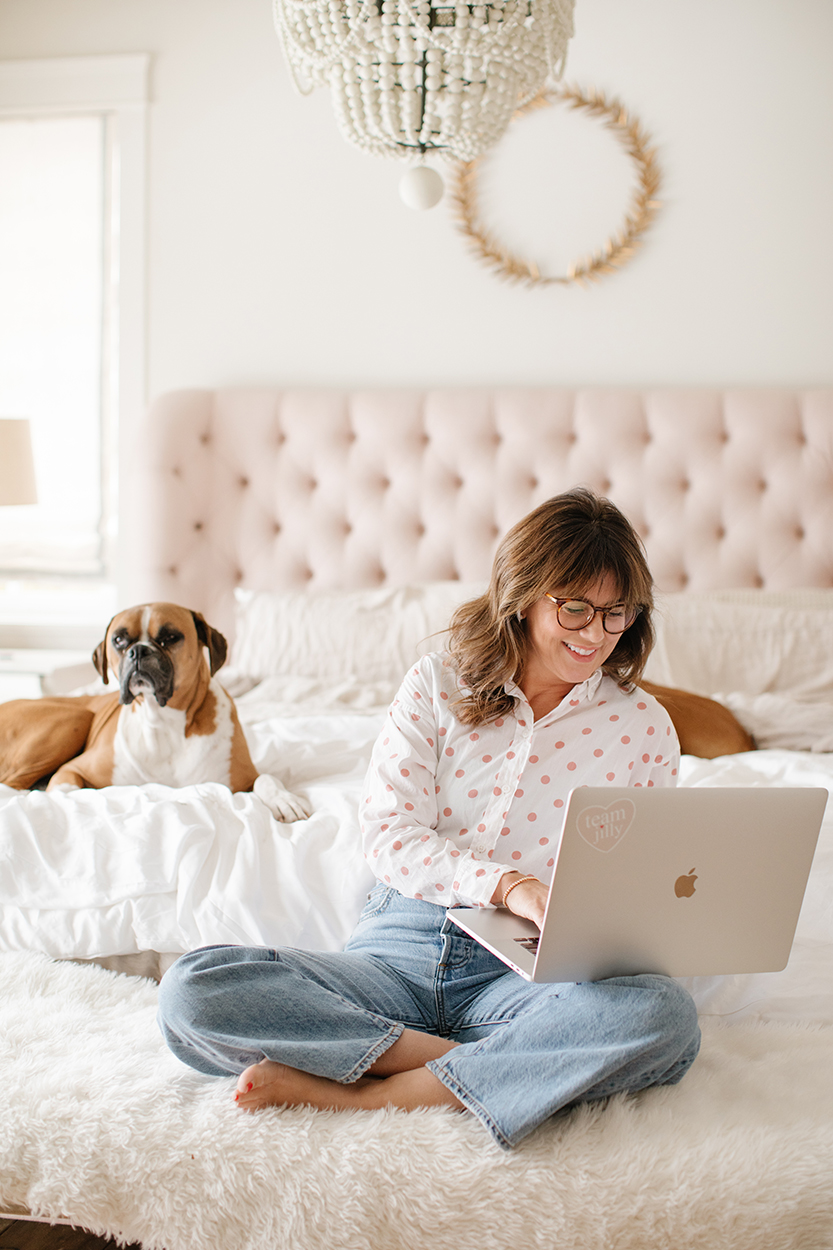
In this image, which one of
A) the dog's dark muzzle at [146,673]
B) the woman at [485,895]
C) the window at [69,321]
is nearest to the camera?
the woman at [485,895]

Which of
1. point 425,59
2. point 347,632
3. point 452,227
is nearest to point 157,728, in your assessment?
point 347,632

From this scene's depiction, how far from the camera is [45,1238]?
46.8 inches

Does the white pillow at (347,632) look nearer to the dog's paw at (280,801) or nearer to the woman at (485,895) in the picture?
the dog's paw at (280,801)

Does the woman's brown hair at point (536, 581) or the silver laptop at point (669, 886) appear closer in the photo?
the silver laptop at point (669, 886)

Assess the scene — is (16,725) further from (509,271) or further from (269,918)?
(509,271)

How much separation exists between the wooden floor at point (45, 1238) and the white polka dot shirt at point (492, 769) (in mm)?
561

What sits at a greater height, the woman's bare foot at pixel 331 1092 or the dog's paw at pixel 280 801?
the dog's paw at pixel 280 801

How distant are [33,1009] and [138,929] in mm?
203

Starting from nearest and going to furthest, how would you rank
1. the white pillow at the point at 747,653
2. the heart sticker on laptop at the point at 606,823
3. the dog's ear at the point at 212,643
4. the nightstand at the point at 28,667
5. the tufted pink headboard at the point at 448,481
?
the heart sticker on laptop at the point at 606,823, the dog's ear at the point at 212,643, the white pillow at the point at 747,653, the nightstand at the point at 28,667, the tufted pink headboard at the point at 448,481

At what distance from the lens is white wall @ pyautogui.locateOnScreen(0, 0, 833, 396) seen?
2.99m

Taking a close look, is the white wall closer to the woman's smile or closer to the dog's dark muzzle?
the dog's dark muzzle

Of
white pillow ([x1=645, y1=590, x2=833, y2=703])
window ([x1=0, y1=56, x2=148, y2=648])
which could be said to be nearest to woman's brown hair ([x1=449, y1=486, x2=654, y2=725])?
white pillow ([x1=645, y1=590, x2=833, y2=703])

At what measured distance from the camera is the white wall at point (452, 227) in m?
2.99

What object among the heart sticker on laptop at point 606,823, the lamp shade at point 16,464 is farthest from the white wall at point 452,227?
the heart sticker on laptop at point 606,823
